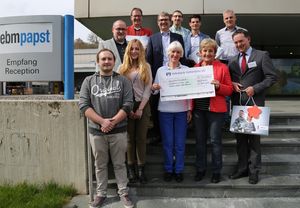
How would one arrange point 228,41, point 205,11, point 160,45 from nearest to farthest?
point 160,45, point 228,41, point 205,11

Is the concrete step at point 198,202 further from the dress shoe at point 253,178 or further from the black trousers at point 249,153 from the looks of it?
the black trousers at point 249,153

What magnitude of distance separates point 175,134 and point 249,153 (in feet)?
3.43

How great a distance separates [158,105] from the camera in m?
4.96

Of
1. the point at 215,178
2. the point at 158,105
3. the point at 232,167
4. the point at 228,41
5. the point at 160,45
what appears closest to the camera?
the point at 215,178

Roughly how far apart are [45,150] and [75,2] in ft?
20.9

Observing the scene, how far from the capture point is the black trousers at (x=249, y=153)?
480 cm

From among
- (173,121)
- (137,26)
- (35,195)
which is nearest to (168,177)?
(173,121)

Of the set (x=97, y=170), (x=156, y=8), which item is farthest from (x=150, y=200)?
(x=156, y=8)

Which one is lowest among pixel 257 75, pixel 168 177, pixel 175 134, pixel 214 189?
pixel 214 189

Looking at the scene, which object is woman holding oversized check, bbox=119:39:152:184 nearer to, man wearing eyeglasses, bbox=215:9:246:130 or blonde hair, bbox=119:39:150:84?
blonde hair, bbox=119:39:150:84

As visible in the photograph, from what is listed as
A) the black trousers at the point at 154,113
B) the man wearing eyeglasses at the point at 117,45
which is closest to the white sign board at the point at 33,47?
the man wearing eyeglasses at the point at 117,45

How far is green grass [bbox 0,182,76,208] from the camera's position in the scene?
174 inches

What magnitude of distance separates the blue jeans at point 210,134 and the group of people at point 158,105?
1 cm

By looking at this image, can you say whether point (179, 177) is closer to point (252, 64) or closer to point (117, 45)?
point (252, 64)
